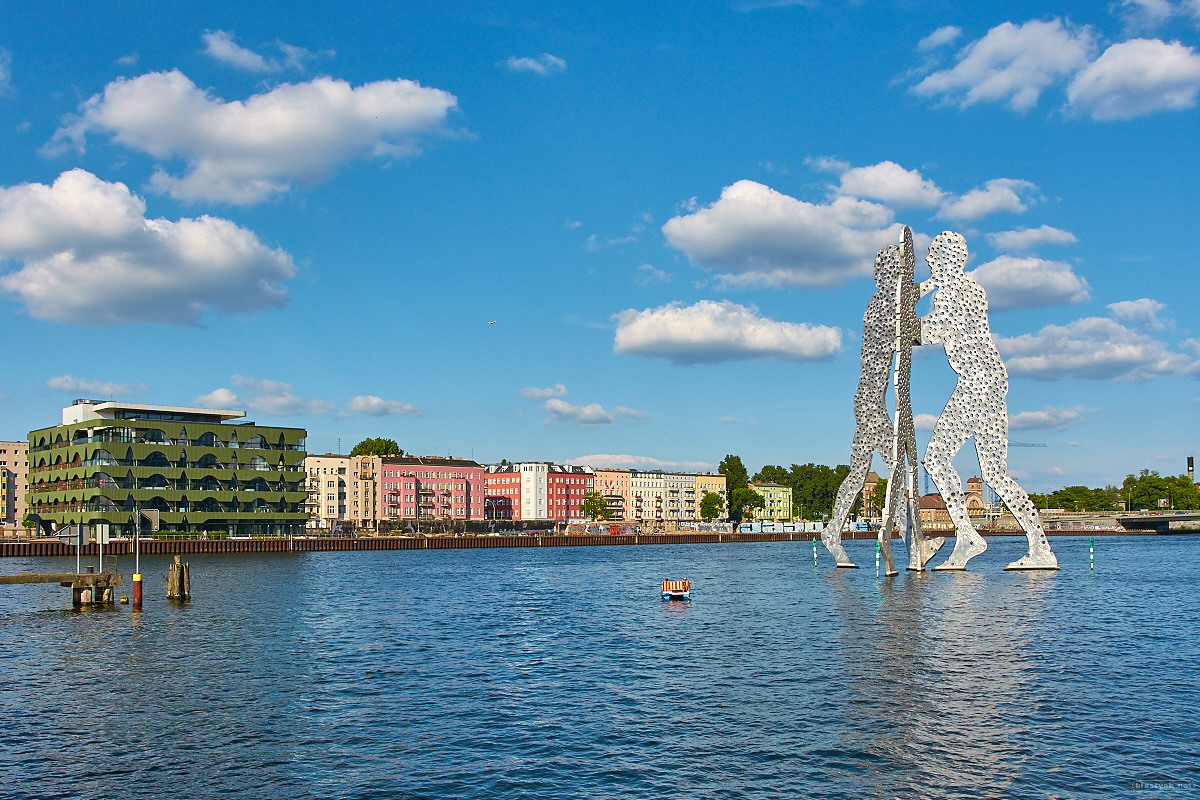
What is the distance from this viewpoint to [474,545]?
424 feet

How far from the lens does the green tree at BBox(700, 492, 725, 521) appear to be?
182375mm

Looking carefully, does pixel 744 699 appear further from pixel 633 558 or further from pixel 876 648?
pixel 633 558

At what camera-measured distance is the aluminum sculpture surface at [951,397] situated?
54656 millimetres

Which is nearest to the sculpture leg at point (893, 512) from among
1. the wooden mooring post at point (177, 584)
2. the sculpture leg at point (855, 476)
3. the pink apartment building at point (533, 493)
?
the sculpture leg at point (855, 476)

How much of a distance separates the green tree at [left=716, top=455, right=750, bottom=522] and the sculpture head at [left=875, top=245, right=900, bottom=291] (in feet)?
430

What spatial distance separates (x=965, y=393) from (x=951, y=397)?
73 centimetres

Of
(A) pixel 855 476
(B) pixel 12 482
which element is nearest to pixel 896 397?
(A) pixel 855 476

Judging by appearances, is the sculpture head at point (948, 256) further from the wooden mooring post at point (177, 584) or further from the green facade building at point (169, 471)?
the green facade building at point (169, 471)

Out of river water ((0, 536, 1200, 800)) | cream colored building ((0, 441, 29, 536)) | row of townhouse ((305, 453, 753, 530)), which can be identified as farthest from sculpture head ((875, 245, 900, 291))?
cream colored building ((0, 441, 29, 536))

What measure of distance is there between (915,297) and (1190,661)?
97.0ft

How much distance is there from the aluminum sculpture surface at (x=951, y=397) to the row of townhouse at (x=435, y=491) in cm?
11133

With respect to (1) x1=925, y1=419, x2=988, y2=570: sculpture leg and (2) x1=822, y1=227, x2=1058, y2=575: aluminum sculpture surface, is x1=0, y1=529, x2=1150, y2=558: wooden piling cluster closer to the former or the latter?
(2) x1=822, y1=227, x2=1058, y2=575: aluminum sculpture surface

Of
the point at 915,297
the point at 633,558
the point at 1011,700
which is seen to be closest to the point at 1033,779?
the point at 1011,700

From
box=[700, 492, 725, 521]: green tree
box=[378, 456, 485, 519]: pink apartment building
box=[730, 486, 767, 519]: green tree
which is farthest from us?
box=[730, 486, 767, 519]: green tree
